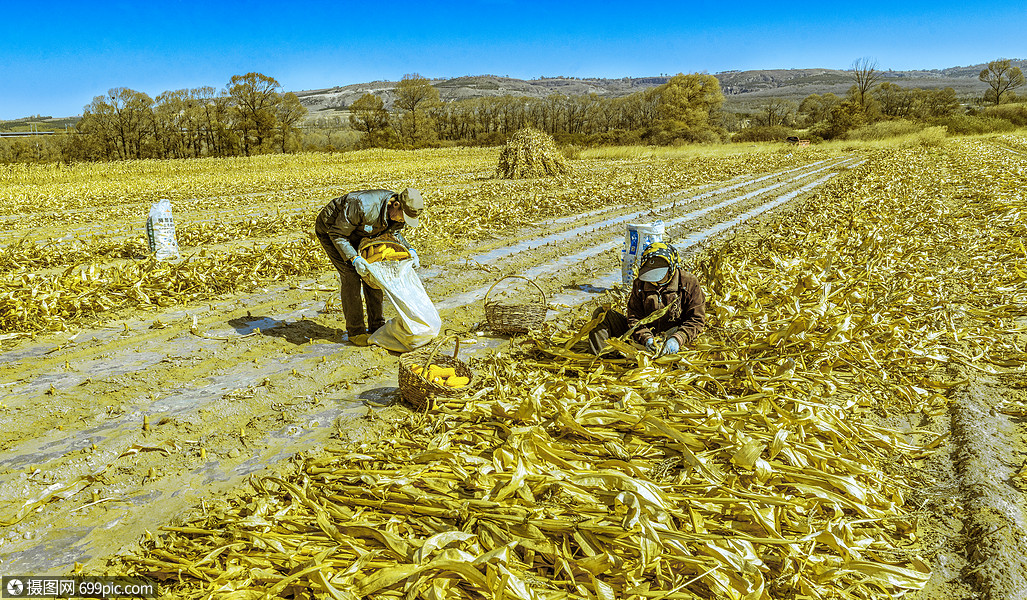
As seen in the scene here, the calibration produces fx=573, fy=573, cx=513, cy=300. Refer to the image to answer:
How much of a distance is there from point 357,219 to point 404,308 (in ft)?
2.81

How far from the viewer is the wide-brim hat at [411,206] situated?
464cm

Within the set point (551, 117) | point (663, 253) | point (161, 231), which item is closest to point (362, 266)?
point (663, 253)

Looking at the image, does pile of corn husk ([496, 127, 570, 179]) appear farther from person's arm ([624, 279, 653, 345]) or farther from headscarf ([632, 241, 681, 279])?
headscarf ([632, 241, 681, 279])

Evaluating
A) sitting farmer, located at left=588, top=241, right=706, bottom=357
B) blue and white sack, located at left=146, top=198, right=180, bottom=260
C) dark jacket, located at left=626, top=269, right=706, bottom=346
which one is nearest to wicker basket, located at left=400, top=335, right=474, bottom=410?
sitting farmer, located at left=588, top=241, right=706, bottom=357

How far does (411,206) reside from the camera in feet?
15.2

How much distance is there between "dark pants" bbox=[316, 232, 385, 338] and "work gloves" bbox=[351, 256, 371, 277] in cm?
37

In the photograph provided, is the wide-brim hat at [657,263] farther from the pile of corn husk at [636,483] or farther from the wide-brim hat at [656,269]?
the pile of corn husk at [636,483]

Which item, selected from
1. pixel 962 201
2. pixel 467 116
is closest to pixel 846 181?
pixel 962 201

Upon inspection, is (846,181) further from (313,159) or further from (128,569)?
(313,159)

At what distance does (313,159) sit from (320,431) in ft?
101

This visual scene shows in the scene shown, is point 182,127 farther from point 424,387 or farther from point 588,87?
point 588,87

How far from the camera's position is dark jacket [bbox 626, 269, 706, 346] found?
4.30 meters

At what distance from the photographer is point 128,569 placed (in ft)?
8.13

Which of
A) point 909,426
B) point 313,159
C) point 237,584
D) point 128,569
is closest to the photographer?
point 237,584
